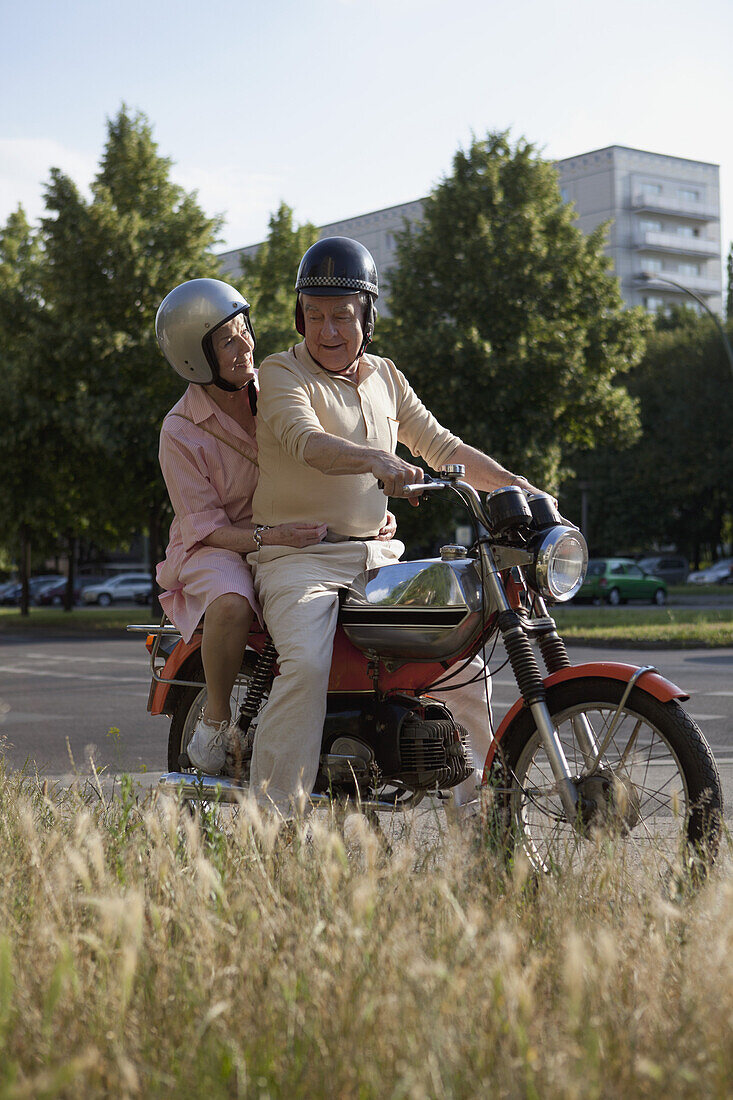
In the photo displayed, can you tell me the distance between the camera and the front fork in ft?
12.1

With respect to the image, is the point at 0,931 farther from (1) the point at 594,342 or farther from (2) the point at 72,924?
(1) the point at 594,342

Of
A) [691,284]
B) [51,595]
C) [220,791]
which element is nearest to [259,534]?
[220,791]

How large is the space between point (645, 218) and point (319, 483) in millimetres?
82608

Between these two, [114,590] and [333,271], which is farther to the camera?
[114,590]

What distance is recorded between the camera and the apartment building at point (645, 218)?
79250 mm

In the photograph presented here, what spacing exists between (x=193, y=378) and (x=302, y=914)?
7.94 ft

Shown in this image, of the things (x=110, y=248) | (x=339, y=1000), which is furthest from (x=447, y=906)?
(x=110, y=248)

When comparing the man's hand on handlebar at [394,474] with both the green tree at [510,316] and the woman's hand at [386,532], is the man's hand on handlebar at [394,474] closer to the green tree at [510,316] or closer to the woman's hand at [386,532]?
the woman's hand at [386,532]

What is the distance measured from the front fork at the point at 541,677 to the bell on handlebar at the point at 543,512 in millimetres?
179

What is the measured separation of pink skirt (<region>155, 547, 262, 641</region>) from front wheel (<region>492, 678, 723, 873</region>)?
1.05m

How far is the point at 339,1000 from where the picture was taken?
7.43 ft

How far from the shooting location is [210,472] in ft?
15.1

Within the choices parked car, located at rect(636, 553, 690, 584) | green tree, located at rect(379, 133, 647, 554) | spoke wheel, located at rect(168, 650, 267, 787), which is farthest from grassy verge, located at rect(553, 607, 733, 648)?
parked car, located at rect(636, 553, 690, 584)

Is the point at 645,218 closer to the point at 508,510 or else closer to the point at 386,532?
the point at 386,532
